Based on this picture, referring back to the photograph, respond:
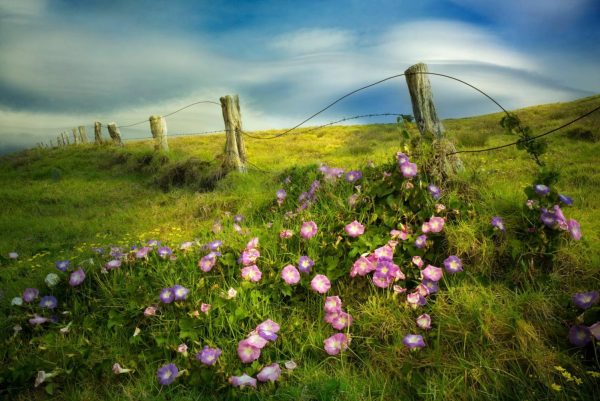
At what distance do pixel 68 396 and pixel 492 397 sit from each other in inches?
106

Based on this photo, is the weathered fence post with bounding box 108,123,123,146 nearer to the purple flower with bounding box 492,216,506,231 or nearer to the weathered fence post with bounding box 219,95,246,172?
the weathered fence post with bounding box 219,95,246,172

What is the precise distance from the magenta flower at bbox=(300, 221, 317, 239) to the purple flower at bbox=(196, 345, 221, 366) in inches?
53.5

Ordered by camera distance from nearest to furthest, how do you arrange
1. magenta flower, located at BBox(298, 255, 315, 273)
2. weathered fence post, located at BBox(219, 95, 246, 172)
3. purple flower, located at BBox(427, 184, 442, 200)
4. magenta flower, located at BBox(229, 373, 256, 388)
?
magenta flower, located at BBox(229, 373, 256, 388) → magenta flower, located at BBox(298, 255, 315, 273) → purple flower, located at BBox(427, 184, 442, 200) → weathered fence post, located at BBox(219, 95, 246, 172)

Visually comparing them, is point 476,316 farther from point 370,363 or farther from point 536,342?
point 370,363

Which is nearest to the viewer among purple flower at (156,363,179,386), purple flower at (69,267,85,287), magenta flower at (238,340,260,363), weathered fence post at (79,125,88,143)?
purple flower at (156,363,179,386)

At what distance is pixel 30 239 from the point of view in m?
6.83

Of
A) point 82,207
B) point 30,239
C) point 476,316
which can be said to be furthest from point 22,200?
point 476,316

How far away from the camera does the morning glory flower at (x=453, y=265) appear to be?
3.16 m

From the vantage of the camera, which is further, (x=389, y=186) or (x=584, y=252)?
(x=389, y=186)

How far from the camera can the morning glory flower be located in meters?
3.16

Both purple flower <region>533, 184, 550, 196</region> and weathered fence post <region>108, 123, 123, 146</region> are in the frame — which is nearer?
purple flower <region>533, 184, 550, 196</region>

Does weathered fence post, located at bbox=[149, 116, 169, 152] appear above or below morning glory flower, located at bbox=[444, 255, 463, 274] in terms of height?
above

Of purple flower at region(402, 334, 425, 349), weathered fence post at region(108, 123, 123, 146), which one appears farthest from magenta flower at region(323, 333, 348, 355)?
weathered fence post at region(108, 123, 123, 146)

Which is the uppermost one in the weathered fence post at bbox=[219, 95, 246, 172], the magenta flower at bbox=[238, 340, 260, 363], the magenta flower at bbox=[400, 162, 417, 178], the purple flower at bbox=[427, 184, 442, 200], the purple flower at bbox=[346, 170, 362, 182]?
the weathered fence post at bbox=[219, 95, 246, 172]
